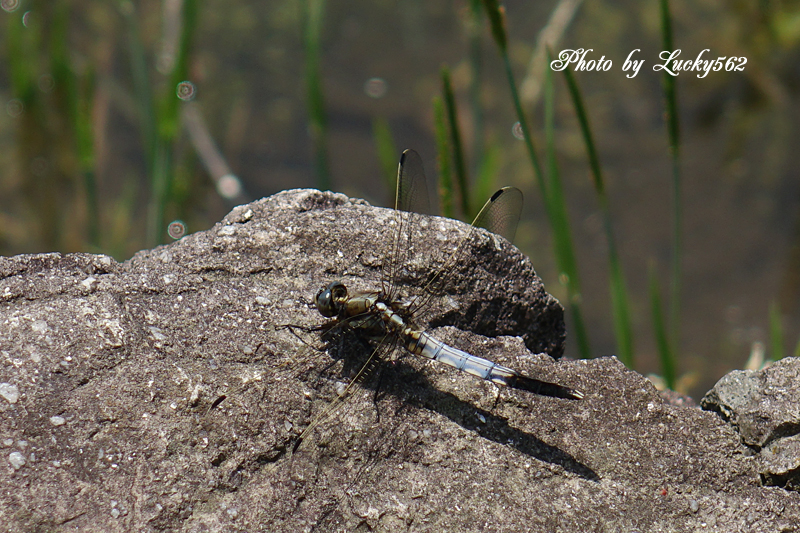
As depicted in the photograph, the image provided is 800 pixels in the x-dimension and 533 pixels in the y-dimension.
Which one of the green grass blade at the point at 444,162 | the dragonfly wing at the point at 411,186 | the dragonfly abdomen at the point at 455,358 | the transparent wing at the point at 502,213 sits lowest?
the dragonfly abdomen at the point at 455,358

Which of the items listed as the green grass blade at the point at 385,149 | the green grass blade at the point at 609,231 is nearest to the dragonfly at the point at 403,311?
the green grass blade at the point at 609,231

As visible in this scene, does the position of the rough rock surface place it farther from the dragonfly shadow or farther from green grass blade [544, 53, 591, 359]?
green grass blade [544, 53, 591, 359]

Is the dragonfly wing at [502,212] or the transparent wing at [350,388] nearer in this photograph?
the transparent wing at [350,388]

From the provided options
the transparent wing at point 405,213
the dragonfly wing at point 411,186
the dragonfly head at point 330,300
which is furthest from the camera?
the dragonfly wing at point 411,186

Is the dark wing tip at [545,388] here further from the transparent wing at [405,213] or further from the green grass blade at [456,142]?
the green grass blade at [456,142]

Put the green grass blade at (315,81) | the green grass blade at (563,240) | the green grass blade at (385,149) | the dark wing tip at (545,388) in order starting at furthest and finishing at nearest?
the green grass blade at (385,149), the green grass blade at (315,81), the green grass blade at (563,240), the dark wing tip at (545,388)

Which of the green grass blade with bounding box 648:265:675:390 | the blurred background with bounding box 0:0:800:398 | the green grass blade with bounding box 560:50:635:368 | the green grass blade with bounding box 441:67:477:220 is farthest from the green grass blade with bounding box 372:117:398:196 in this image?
the green grass blade with bounding box 648:265:675:390

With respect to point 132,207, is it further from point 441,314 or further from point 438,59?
point 441,314
